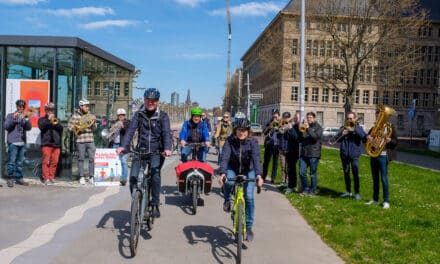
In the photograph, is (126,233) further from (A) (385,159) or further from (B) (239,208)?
(A) (385,159)

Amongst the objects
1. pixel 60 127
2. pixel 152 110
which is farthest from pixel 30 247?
pixel 60 127

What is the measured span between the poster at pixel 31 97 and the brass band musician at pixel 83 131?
970 mm

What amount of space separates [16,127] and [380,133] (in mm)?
7658

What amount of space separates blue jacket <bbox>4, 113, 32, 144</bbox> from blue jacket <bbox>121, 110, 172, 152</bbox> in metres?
4.85

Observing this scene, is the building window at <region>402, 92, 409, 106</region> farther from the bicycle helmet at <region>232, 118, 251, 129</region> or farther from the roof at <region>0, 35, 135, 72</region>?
the bicycle helmet at <region>232, 118, 251, 129</region>

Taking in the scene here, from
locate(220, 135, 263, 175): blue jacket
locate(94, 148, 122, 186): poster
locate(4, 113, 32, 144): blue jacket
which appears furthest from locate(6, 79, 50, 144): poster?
locate(220, 135, 263, 175): blue jacket

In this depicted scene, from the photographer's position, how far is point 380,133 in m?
9.17

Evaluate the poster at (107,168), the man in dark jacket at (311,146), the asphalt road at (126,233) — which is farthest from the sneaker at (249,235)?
the poster at (107,168)

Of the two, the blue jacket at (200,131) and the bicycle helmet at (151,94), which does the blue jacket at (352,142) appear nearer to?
the blue jacket at (200,131)

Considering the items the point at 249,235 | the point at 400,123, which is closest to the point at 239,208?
the point at 249,235

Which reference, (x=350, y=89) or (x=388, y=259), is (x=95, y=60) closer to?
(x=388, y=259)

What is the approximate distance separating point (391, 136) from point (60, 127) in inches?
283

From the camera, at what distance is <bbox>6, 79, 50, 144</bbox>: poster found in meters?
11.2

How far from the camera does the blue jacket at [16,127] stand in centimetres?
1034
